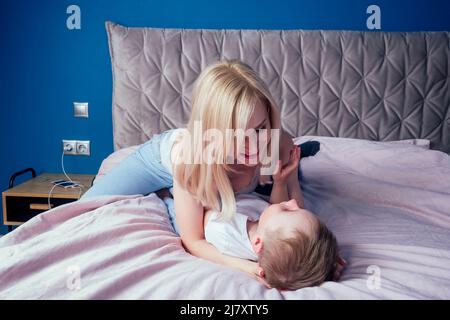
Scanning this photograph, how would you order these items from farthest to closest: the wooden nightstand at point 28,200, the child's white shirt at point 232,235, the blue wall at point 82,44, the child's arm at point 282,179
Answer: the blue wall at point 82,44
the wooden nightstand at point 28,200
the child's arm at point 282,179
the child's white shirt at point 232,235

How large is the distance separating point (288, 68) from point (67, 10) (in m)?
1.16

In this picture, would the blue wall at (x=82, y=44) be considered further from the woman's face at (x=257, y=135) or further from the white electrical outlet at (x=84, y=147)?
the woman's face at (x=257, y=135)

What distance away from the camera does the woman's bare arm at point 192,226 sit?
109cm

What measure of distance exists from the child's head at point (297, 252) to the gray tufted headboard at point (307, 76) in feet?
3.95

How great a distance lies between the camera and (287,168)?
4.40ft

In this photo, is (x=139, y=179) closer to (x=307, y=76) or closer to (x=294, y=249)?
(x=294, y=249)

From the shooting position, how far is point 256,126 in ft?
3.73

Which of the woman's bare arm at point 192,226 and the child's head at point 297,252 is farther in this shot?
the woman's bare arm at point 192,226

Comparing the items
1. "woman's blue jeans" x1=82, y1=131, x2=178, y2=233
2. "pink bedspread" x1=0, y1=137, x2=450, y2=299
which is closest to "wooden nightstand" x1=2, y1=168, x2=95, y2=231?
"woman's blue jeans" x1=82, y1=131, x2=178, y2=233

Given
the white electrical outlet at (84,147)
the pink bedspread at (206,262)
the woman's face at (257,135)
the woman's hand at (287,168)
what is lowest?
the pink bedspread at (206,262)

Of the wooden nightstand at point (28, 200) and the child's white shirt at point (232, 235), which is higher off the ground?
the child's white shirt at point (232, 235)

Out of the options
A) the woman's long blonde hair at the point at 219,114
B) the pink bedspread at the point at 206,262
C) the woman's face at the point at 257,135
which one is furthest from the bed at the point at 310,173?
the woman's face at the point at 257,135

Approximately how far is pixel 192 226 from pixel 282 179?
0.33 meters

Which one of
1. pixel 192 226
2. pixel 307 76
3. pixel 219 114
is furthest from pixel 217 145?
pixel 307 76
